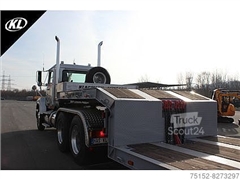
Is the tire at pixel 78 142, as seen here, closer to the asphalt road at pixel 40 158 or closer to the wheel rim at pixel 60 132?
the asphalt road at pixel 40 158

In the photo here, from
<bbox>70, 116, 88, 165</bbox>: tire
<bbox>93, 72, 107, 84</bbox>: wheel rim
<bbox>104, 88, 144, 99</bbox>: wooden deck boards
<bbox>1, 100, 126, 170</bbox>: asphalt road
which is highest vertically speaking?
<bbox>93, 72, 107, 84</bbox>: wheel rim

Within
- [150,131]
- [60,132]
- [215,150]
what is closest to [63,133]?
[60,132]

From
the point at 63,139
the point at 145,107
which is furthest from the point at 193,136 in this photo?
the point at 63,139

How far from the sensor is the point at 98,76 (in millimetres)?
6617

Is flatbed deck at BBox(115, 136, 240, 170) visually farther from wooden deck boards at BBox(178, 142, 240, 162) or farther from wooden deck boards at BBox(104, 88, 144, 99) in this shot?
wooden deck boards at BBox(104, 88, 144, 99)

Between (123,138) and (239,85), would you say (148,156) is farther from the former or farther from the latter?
(239,85)

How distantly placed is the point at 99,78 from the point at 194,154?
3827mm

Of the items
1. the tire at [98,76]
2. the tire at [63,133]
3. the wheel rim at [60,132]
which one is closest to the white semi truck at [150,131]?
the tire at [63,133]

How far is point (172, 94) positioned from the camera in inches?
199

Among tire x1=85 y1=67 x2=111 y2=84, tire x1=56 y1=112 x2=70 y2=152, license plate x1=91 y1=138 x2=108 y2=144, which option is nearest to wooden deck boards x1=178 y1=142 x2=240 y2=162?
license plate x1=91 y1=138 x2=108 y2=144

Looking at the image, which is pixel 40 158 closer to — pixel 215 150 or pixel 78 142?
pixel 78 142

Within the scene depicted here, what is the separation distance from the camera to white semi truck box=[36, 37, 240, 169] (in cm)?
330

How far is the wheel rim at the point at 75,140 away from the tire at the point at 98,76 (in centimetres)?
184

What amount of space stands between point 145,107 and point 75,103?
3017 millimetres
